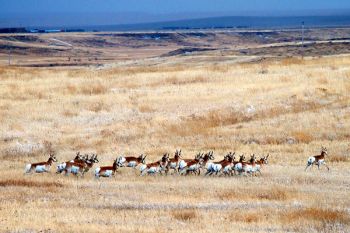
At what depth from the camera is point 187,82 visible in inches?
1900

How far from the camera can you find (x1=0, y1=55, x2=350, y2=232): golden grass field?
18.5m

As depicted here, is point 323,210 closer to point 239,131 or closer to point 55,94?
point 239,131

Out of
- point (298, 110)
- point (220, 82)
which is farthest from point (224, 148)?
point (220, 82)

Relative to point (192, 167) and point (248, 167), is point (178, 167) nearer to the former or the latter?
point (192, 167)

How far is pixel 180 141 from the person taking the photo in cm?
3331

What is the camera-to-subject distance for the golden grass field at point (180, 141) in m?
18.5

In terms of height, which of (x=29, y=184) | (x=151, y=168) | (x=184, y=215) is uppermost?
(x=184, y=215)

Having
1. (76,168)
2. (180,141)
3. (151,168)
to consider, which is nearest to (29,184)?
(76,168)

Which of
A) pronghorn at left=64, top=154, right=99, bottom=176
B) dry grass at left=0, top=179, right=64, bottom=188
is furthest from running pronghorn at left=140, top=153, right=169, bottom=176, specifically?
dry grass at left=0, top=179, right=64, bottom=188

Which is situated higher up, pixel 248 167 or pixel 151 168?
pixel 248 167

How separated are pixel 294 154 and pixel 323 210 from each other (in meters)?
10.8

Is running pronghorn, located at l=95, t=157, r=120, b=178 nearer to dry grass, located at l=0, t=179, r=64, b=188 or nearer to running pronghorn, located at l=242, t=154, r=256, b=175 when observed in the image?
dry grass, located at l=0, t=179, r=64, b=188

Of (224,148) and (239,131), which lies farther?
(239,131)

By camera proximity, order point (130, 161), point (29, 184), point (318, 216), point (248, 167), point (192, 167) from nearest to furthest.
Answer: point (318, 216) < point (29, 184) < point (248, 167) < point (192, 167) < point (130, 161)
